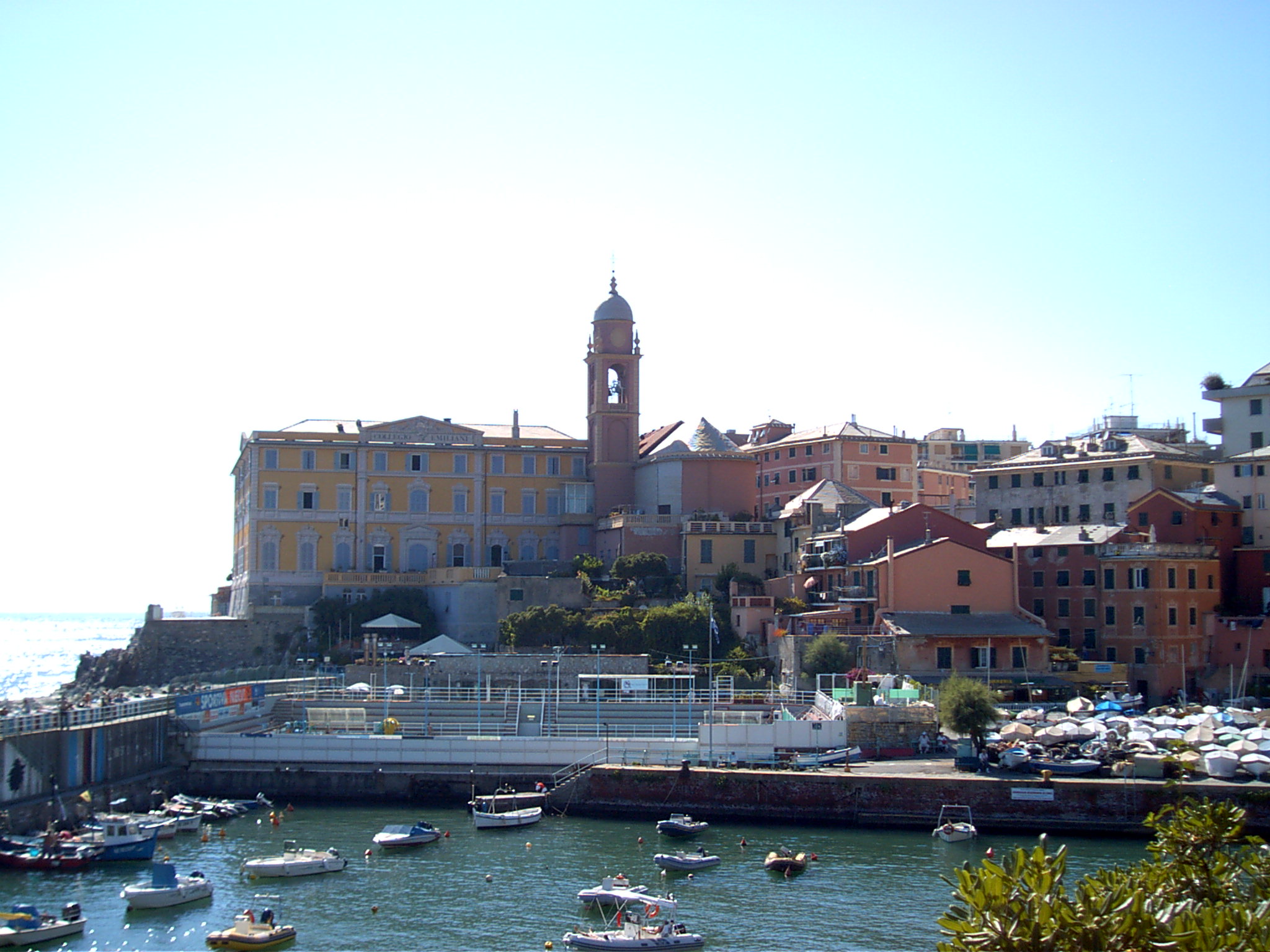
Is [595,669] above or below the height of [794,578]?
below

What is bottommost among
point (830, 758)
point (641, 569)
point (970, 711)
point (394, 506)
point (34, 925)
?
point (34, 925)

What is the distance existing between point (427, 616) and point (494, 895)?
41.7 metres

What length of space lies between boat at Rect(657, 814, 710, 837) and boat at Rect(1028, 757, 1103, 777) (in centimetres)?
1242

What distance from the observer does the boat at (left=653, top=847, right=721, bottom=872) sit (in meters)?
40.8

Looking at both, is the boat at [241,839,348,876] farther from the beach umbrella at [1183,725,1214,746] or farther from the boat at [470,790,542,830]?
the beach umbrella at [1183,725,1214,746]

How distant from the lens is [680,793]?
161 feet

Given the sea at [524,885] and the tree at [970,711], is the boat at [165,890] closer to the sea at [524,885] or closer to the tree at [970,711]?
the sea at [524,885]

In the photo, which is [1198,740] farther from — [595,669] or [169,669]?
[169,669]

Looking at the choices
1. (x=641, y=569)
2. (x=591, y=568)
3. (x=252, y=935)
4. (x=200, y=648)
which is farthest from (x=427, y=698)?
(x=200, y=648)

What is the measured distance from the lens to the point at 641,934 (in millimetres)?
33844

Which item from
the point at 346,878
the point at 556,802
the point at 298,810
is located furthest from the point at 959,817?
the point at 298,810

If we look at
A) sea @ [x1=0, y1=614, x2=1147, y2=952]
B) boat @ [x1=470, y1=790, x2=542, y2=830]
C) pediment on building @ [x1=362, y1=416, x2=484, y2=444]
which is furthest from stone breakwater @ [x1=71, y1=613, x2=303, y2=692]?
boat @ [x1=470, y1=790, x2=542, y2=830]

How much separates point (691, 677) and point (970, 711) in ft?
47.8

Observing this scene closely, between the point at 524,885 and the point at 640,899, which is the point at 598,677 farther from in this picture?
the point at 640,899
